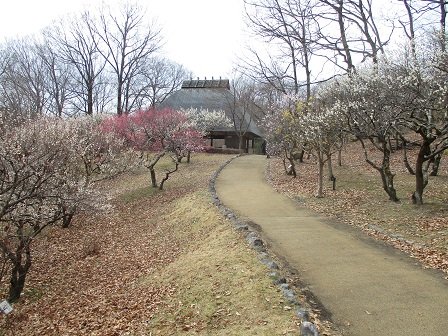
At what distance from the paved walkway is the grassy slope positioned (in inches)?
36.0

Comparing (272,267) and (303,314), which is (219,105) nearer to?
(272,267)

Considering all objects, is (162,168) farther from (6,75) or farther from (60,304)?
(6,75)

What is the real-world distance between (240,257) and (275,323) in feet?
8.49

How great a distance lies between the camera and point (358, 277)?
621cm

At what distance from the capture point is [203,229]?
10.8 m

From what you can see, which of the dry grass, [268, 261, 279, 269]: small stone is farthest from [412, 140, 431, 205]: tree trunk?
[268, 261, 279, 269]: small stone

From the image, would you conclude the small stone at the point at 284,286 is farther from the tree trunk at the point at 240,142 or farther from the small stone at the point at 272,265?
the tree trunk at the point at 240,142

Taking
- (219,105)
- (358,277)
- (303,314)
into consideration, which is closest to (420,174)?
(358,277)

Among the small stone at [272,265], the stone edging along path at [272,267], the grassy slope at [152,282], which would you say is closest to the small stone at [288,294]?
the stone edging along path at [272,267]

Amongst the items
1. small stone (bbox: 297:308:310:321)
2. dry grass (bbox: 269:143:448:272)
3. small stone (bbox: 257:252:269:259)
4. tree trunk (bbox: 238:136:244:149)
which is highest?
tree trunk (bbox: 238:136:244:149)

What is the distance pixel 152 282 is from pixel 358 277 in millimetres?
4351

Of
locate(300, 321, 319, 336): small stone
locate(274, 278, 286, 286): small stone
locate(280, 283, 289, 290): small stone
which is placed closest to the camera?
locate(300, 321, 319, 336): small stone

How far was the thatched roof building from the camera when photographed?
34.9 metres

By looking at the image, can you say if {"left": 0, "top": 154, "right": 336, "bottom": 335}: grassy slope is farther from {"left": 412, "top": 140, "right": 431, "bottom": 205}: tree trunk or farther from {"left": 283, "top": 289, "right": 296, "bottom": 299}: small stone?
{"left": 412, "top": 140, "right": 431, "bottom": 205}: tree trunk
